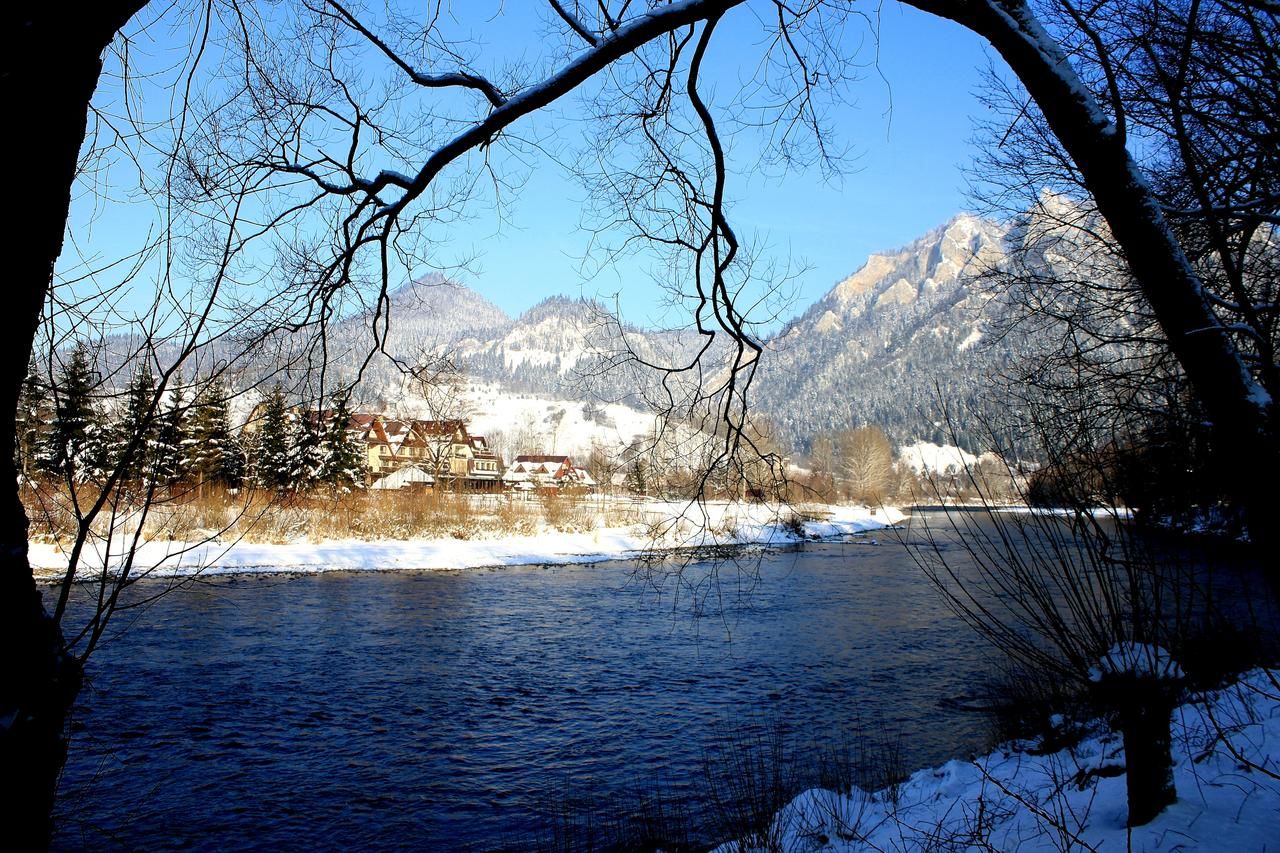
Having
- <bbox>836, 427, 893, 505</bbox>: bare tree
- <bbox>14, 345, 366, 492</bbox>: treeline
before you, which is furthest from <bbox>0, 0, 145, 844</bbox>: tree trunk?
<bbox>836, 427, 893, 505</bbox>: bare tree

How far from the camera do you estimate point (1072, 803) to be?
184 inches

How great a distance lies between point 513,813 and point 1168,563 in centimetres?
548

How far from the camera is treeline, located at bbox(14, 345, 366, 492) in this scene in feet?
6.99

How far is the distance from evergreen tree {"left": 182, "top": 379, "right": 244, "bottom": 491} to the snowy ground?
3042 millimetres

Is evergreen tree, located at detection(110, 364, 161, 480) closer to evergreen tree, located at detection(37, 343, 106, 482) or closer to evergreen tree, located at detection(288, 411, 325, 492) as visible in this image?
evergreen tree, located at detection(37, 343, 106, 482)

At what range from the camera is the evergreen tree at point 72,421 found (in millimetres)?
2119

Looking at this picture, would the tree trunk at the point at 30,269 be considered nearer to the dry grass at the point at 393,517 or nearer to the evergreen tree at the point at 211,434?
the evergreen tree at the point at 211,434

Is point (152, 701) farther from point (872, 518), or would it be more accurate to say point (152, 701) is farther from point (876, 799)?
point (872, 518)

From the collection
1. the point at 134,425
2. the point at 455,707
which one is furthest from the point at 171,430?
the point at 455,707

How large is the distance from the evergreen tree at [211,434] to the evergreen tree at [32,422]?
38 centimetres

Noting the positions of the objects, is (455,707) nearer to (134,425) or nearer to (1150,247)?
(134,425)

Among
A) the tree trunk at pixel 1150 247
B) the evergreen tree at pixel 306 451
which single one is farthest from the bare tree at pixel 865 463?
the tree trunk at pixel 1150 247

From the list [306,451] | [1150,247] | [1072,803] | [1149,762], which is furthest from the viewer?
[1072,803]

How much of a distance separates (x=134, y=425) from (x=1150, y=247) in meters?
3.10
